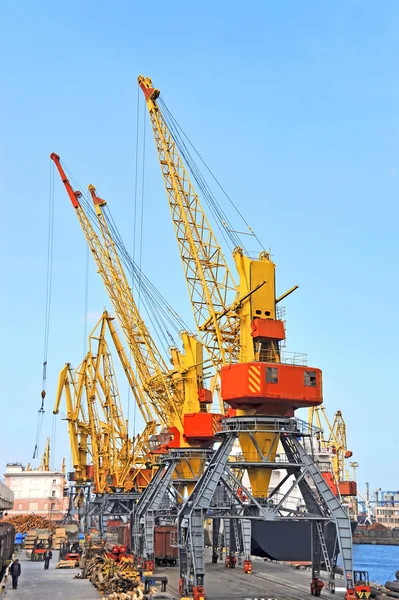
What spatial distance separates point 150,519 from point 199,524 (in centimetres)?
2095

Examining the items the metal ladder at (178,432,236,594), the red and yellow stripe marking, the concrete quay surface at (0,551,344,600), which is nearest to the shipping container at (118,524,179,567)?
the concrete quay surface at (0,551,344,600)

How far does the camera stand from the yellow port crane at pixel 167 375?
59750mm

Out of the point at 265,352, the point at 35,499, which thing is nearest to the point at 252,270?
the point at 265,352

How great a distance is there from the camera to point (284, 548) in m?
40.6

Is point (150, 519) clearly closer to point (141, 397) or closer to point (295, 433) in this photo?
point (295, 433)

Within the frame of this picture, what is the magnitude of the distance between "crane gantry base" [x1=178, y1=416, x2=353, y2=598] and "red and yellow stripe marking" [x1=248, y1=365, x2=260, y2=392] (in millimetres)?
2418

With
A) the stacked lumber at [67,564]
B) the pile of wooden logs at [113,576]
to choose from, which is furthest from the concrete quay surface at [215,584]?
the stacked lumber at [67,564]

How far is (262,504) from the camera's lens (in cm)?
3672

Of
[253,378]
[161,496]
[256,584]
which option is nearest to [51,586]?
[256,584]

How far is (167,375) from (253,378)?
31.1 m

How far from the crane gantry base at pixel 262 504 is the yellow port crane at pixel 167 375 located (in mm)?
20258

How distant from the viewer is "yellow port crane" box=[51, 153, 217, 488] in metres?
59.8

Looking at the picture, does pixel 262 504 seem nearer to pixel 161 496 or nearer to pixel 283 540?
pixel 283 540

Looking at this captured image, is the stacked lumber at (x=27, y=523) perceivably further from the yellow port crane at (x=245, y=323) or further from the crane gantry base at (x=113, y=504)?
the yellow port crane at (x=245, y=323)
